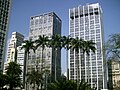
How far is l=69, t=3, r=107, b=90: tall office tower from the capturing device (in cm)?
15375

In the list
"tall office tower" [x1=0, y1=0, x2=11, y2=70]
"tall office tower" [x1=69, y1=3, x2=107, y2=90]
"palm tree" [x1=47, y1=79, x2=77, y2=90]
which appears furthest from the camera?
"tall office tower" [x1=69, y1=3, x2=107, y2=90]

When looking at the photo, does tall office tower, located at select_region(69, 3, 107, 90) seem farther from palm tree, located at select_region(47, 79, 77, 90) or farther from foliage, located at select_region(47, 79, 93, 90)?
palm tree, located at select_region(47, 79, 77, 90)

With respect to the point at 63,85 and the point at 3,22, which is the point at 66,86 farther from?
the point at 3,22

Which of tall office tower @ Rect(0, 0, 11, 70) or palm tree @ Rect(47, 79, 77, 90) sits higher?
tall office tower @ Rect(0, 0, 11, 70)

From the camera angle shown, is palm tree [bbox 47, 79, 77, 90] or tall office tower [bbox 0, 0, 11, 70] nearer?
palm tree [bbox 47, 79, 77, 90]

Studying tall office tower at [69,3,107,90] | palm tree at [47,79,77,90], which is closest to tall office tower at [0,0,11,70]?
tall office tower at [69,3,107,90]

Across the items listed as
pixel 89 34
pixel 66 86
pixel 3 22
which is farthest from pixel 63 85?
pixel 89 34

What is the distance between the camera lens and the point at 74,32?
586 ft

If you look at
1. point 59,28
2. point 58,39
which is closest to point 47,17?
point 59,28

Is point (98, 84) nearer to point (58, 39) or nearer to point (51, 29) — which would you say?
point (51, 29)

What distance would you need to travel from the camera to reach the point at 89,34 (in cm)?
17112

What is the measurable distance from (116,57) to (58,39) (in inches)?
1764

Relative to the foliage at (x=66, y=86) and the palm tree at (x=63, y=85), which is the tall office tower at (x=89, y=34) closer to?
the foliage at (x=66, y=86)

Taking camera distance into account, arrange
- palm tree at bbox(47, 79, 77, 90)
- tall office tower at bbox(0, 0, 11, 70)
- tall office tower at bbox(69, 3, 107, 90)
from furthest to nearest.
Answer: tall office tower at bbox(69, 3, 107, 90)
tall office tower at bbox(0, 0, 11, 70)
palm tree at bbox(47, 79, 77, 90)
